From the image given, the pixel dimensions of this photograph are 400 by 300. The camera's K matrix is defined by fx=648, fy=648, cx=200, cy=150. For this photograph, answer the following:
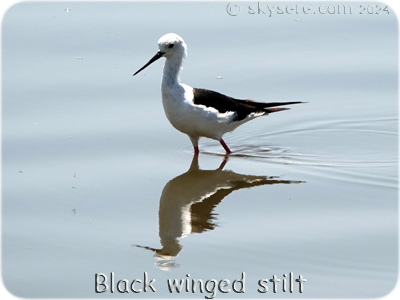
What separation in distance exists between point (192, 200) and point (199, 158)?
3.74 feet

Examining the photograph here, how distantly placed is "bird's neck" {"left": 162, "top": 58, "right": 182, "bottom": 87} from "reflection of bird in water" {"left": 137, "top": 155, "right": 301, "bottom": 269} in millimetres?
800

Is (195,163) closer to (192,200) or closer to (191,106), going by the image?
(191,106)

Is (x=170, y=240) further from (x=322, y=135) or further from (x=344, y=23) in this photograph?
(x=344, y=23)

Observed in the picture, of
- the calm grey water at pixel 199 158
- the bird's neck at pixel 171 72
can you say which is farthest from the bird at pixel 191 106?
the calm grey water at pixel 199 158

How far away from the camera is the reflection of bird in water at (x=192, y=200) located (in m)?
4.78

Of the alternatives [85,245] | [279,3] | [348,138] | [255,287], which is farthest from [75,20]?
[255,287]

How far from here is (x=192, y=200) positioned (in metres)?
5.52

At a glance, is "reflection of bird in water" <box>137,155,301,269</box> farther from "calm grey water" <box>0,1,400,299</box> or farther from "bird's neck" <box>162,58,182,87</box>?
"bird's neck" <box>162,58,182,87</box>

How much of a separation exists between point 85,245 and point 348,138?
3382mm

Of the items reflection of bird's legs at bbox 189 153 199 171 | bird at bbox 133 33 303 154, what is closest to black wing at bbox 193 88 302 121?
bird at bbox 133 33 303 154

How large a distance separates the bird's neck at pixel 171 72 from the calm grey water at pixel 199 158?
69cm

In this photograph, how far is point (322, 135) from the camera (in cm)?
697

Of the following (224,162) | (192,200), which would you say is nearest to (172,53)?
(224,162)

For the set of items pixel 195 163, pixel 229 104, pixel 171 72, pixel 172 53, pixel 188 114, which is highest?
pixel 172 53
